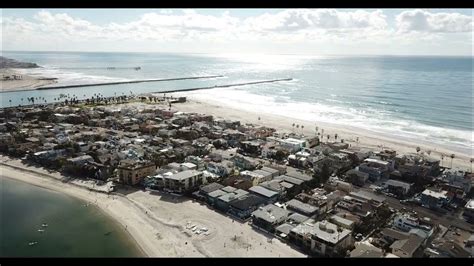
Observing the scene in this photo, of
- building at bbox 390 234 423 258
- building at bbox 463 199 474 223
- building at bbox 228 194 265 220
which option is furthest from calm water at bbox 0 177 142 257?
building at bbox 463 199 474 223

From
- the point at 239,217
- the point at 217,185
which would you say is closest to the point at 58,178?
the point at 217,185

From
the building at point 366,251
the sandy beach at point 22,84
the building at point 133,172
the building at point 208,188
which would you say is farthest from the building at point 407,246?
the sandy beach at point 22,84

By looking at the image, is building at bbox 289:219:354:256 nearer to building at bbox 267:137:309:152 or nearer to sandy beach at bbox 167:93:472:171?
building at bbox 267:137:309:152

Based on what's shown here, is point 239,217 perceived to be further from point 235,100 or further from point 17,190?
point 235,100

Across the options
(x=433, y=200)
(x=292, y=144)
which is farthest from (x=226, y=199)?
(x=292, y=144)

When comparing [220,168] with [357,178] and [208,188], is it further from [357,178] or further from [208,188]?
[357,178]

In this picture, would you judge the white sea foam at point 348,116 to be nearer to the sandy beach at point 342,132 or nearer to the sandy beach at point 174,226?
the sandy beach at point 342,132
